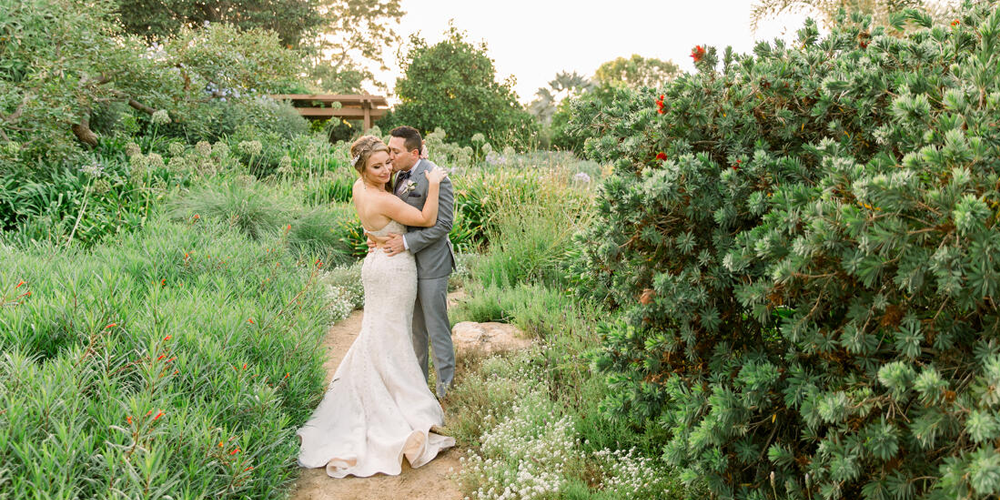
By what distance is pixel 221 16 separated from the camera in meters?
23.6

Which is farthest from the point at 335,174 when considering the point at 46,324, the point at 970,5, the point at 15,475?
the point at 970,5

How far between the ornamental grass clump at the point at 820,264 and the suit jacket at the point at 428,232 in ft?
4.61

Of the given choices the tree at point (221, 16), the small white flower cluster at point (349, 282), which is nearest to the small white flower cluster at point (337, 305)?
the small white flower cluster at point (349, 282)

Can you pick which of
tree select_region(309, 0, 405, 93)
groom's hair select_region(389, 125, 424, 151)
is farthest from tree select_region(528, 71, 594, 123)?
groom's hair select_region(389, 125, 424, 151)

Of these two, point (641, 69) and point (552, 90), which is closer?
point (552, 90)

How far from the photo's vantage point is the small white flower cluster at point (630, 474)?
330 cm

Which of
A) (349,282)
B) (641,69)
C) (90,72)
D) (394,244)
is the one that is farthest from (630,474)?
(641,69)

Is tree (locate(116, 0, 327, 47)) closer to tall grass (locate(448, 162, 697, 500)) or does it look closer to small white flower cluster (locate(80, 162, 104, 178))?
small white flower cluster (locate(80, 162, 104, 178))

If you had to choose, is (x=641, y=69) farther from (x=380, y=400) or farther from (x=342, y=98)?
(x=380, y=400)

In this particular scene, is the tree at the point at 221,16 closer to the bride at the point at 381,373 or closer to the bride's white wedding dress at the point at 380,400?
the bride at the point at 381,373

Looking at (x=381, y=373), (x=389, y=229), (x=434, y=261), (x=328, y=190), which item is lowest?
(x=381, y=373)

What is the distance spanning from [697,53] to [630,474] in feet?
7.14

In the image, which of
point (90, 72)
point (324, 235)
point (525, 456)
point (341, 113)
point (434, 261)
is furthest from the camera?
point (341, 113)

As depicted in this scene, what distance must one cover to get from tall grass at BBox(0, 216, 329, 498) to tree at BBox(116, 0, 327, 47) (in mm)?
18860
